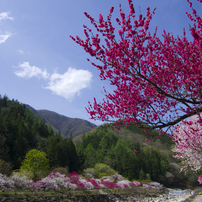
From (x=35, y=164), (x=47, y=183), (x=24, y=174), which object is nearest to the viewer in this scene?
(x=47, y=183)

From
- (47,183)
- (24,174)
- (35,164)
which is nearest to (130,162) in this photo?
(35,164)

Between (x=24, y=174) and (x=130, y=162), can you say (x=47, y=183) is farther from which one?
(x=130, y=162)

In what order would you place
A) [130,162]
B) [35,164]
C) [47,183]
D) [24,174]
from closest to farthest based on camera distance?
1. [47,183]
2. [24,174]
3. [35,164]
4. [130,162]

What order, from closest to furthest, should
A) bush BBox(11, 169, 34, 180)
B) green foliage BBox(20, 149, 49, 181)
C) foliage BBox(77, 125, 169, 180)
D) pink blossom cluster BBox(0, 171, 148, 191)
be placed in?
pink blossom cluster BBox(0, 171, 148, 191)
bush BBox(11, 169, 34, 180)
green foliage BBox(20, 149, 49, 181)
foliage BBox(77, 125, 169, 180)

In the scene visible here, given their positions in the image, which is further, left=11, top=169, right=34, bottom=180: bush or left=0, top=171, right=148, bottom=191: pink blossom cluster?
left=11, top=169, right=34, bottom=180: bush

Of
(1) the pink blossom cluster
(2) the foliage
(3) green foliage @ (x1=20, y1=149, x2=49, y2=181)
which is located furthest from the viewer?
(2) the foliage

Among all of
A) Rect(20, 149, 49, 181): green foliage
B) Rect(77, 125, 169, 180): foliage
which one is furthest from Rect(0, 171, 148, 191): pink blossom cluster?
Rect(77, 125, 169, 180): foliage

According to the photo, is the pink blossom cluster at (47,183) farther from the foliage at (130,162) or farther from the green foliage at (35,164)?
the foliage at (130,162)

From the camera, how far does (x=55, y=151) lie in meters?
37.3

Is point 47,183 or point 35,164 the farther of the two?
point 35,164

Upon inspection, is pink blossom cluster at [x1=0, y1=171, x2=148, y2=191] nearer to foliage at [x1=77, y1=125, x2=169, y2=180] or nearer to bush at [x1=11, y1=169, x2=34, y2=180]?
bush at [x1=11, y1=169, x2=34, y2=180]

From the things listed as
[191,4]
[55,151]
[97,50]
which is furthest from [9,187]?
[55,151]

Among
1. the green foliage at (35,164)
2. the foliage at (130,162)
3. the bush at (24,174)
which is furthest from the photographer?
the foliage at (130,162)

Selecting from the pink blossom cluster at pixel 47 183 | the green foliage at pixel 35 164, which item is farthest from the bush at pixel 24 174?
the pink blossom cluster at pixel 47 183
